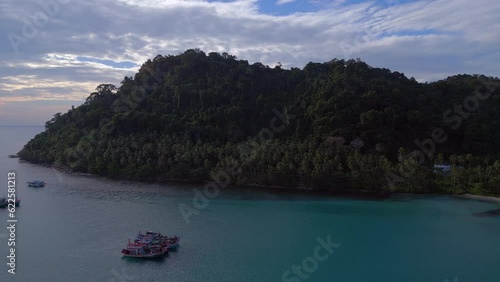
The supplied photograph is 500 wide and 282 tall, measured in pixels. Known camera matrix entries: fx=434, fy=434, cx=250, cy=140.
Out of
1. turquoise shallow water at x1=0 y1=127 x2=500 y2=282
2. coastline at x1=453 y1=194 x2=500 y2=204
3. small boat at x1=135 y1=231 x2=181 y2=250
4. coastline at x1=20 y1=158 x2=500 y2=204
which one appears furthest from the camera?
coastline at x1=20 y1=158 x2=500 y2=204

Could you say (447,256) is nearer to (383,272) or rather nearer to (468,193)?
(383,272)

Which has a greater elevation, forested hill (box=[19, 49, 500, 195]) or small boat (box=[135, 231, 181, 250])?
forested hill (box=[19, 49, 500, 195])

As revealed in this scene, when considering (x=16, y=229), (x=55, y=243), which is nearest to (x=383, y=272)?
(x=55, y=243)

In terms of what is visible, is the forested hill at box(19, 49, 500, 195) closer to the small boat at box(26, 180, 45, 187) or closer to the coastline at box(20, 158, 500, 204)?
the coastline at box(20, 158, 500, 204)

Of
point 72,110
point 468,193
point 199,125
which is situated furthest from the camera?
point 72,110

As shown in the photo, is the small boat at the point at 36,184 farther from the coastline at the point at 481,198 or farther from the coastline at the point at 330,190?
the coastline at the point at 481,198

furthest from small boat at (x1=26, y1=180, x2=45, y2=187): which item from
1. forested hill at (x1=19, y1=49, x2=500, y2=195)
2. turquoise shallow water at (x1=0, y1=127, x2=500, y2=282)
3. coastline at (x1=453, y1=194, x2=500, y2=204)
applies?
coastline at (x1=453, y1=194, x2=500, y2=204)

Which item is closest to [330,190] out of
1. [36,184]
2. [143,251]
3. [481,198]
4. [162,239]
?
[481,198]
